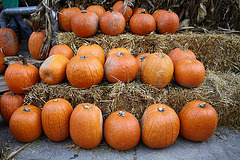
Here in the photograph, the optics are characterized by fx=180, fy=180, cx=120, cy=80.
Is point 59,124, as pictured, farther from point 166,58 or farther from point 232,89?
point 232,89

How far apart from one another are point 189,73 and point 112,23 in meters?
1.79

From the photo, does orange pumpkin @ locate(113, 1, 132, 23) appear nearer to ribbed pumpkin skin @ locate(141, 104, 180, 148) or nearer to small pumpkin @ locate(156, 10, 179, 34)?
small pumpkin @ locate(156, 10, 179, 34)

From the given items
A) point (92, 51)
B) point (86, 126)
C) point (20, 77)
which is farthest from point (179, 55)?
point (20, 77)

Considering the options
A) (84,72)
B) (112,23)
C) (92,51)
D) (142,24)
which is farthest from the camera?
(142,24)

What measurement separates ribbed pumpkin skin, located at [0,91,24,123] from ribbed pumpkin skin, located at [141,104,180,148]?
2.17 m

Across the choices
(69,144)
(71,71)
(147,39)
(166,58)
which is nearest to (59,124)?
(69,144)

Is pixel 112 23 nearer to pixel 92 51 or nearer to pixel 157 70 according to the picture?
pixel 92 51

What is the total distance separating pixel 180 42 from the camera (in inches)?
149

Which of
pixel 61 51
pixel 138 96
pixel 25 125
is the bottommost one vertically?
pixel 25 125

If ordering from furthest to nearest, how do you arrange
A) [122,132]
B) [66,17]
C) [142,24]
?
[66,17], [142,24], [122,132]

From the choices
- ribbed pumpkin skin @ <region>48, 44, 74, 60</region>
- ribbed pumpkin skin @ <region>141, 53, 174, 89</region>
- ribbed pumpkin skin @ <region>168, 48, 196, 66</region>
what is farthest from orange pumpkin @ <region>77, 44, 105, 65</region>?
ribbed pumpkin skin @ <region>168, 48, 196, 66</region>

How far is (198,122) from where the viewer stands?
99.1 inches

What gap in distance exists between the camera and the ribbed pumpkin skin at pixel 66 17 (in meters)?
3.93

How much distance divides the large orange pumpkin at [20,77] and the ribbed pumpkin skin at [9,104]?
0.16 m
